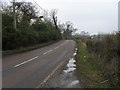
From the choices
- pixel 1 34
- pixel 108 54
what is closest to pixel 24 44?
pixel 1 34

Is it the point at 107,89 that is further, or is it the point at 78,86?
the point at 78,86

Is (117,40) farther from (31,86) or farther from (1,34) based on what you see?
(1,34)

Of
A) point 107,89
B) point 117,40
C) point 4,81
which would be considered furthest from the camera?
point 117,40

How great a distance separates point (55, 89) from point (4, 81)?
8.81 feet

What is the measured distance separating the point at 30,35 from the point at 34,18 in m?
29.8

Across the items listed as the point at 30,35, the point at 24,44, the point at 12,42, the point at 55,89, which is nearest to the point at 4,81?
the point at 55,89

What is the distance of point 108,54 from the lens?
1520 centimetres

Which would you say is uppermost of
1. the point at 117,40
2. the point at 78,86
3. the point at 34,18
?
the point at 34,18

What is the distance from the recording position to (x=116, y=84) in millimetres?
9797

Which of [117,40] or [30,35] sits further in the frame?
[30,35]

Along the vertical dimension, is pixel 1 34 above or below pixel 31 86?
above

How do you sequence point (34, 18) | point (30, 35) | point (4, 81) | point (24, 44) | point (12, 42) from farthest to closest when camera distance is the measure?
point (34, 18) → point (30, 35) → point (24, 44) → point (12, 42) → point (4, 81)

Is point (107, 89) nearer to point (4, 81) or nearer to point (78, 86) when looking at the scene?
point (78, 86)

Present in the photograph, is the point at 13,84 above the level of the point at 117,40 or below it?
below
